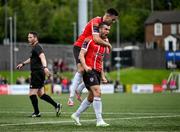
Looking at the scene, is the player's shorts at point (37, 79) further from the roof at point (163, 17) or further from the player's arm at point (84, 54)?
the roof at point (163, 17)

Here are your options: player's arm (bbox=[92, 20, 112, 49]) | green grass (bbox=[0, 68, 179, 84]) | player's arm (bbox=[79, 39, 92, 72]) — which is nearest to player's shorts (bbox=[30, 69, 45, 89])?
player's arm (bbox=[79, 39, 92, 72])

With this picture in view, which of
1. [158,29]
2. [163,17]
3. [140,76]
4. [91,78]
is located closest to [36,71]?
[91,78]

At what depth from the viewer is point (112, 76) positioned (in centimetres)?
8700

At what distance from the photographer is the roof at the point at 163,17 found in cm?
10950

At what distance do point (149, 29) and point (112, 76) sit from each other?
29967 mm

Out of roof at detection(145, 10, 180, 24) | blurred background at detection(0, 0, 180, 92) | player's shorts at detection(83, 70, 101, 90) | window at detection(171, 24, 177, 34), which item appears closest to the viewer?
player's shorts at detection(83, 70, 101, 90)

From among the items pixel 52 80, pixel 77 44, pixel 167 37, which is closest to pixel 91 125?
pixel 77 44

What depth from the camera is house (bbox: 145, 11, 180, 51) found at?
107875 mm

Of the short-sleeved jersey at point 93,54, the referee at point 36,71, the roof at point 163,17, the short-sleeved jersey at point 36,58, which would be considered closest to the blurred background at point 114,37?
the roof at point 163,17

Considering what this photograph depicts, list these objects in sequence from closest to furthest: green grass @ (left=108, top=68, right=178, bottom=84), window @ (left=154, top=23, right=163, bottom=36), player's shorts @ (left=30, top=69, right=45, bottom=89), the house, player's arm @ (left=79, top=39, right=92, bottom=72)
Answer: player's arm @ (left=79, top=39, right=92, bottom=72) → player's shorts @ (left=30, top=69, right=45, bottom=89) → green grass @ (left=108, top=68, right=178, bottom=84) → the house → window @ (left=154, top=23, right=163, bottom=36)

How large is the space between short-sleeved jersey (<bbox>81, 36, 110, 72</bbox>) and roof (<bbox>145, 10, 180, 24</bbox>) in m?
93.6

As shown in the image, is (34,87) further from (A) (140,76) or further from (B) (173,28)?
(B) (173,28)

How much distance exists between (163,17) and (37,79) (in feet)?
316

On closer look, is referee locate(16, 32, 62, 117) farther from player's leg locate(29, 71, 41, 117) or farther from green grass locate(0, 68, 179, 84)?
green grass locate(0, 68, 179, 84)
